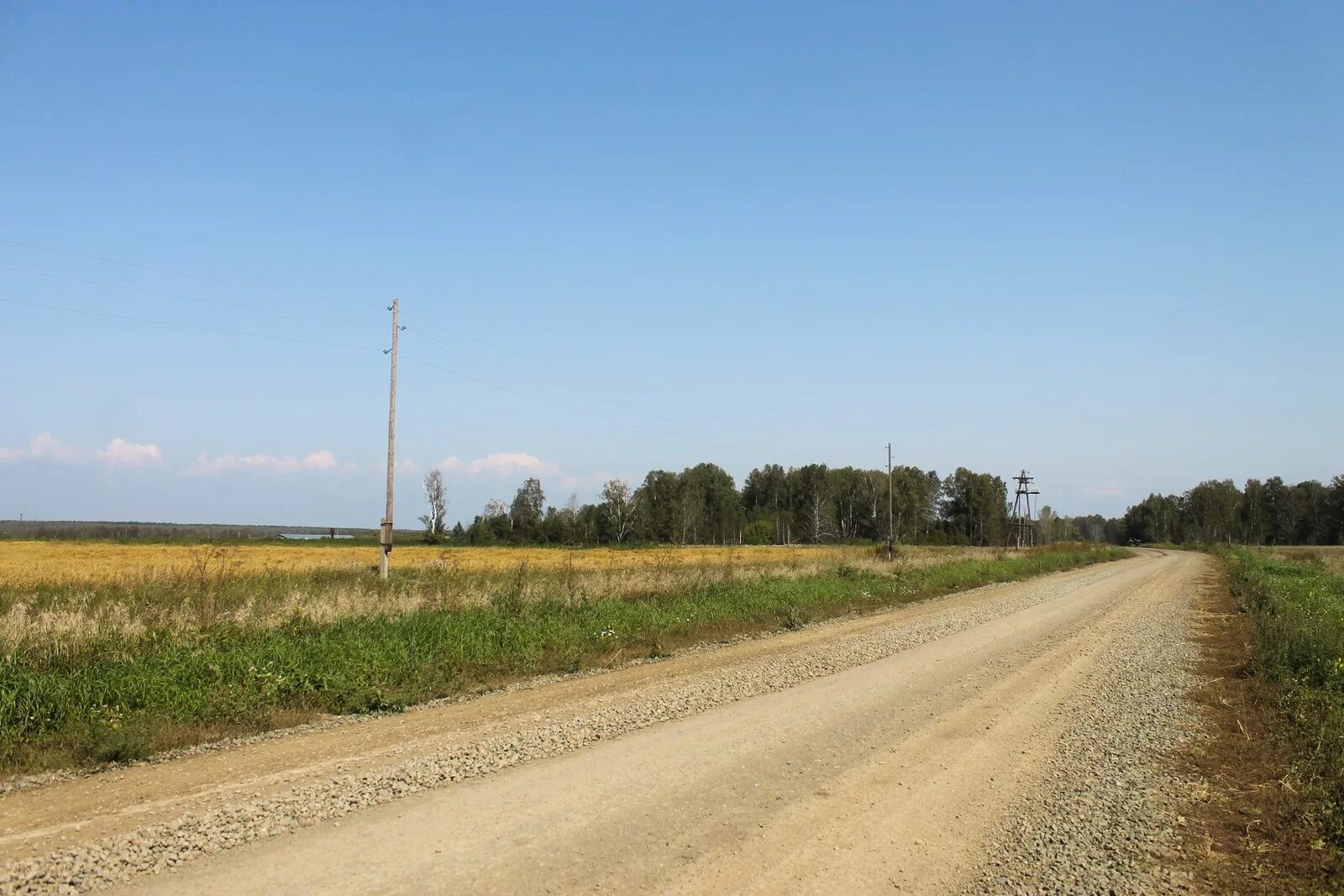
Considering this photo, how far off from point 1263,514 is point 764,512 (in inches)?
3310

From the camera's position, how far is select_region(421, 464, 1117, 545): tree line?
342 ft

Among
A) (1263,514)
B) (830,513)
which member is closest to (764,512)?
(830,513)

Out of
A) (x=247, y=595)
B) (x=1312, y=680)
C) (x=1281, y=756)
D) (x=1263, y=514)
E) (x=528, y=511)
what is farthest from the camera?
(x=1263, y=514)

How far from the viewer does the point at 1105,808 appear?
22.1 ft

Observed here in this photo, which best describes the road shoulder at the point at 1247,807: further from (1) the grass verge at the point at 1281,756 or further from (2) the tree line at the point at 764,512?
(2) the tree line at the point at 764,512

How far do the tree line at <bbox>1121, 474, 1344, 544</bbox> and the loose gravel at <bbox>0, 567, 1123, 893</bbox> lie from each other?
456 ft

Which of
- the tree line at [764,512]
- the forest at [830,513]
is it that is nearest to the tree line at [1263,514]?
the forest at [830,513]

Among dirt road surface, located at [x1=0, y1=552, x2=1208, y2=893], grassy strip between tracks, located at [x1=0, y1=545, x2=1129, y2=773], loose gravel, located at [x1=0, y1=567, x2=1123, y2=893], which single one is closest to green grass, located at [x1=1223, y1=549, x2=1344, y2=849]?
dirt road surface, located at [x1=0, y1=552, x2=1208, y2=893]

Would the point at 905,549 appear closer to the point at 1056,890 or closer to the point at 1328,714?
the point at 1328,714

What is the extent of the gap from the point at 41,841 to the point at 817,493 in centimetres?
11731

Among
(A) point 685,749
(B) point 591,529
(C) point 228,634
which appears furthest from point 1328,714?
(B) point 591,529

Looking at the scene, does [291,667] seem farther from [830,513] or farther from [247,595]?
[830,513]

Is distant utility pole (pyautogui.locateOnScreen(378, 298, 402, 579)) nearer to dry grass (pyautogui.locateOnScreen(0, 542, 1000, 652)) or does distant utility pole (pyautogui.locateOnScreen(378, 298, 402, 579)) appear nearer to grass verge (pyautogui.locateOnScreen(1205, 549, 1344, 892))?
dry grass (pyautogui.locateOnScreen(0, 542, 1000, 652))

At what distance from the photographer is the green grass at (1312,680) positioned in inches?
276
